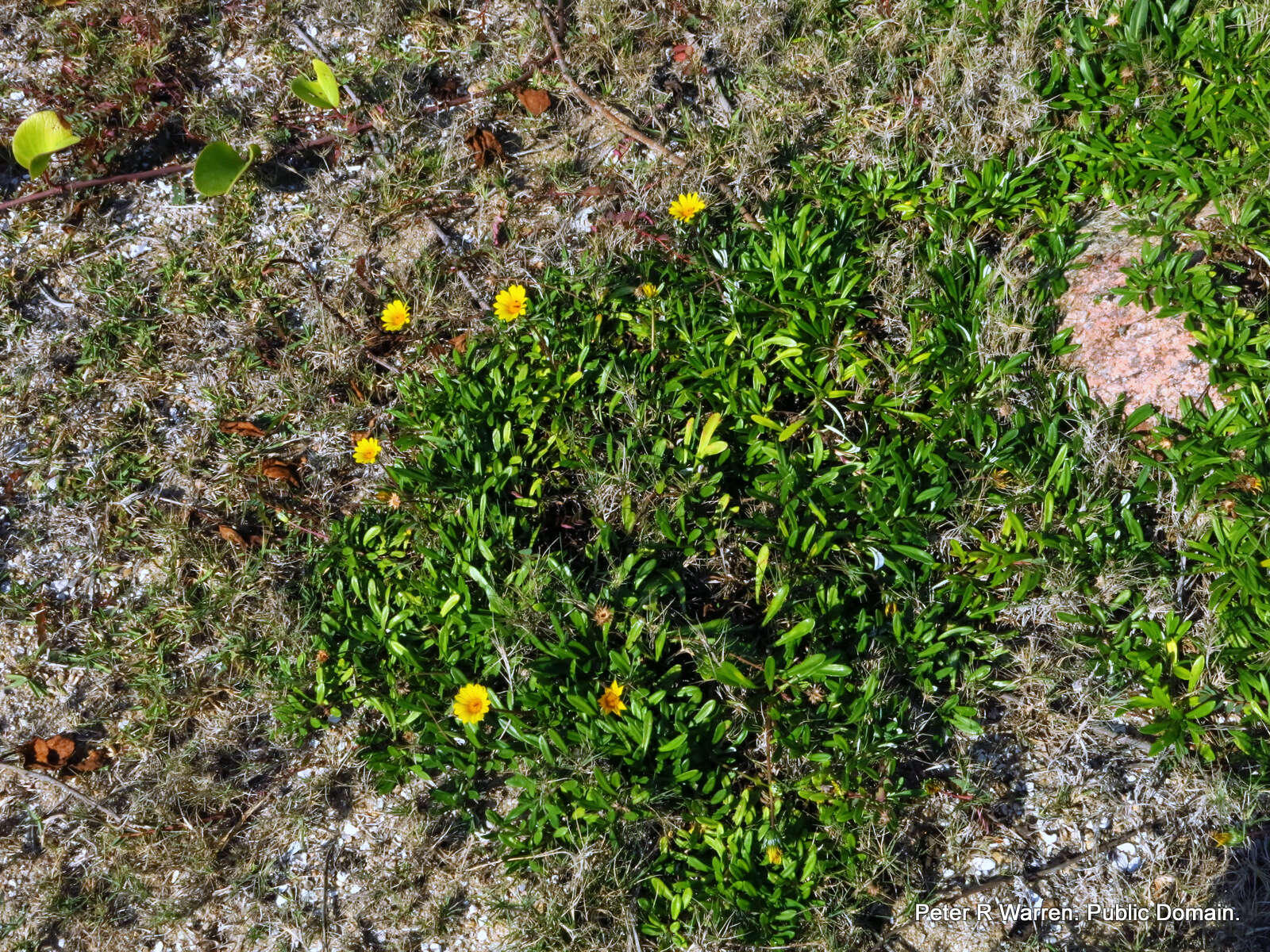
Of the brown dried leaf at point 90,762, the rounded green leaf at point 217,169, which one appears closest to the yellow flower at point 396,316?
the rounded green leaf at point 217,169

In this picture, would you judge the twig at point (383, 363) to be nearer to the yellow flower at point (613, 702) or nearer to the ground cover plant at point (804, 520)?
the ground cover plant at point (804, 520)

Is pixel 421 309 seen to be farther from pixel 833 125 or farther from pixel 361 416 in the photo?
pixel 833 125

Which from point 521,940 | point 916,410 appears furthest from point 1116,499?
point 521,940

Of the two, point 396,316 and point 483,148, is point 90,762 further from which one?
point 483,148

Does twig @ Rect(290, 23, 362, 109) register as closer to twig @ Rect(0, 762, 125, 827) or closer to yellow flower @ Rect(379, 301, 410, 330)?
yellow flower @ Rect(379, 301, 410, 330)

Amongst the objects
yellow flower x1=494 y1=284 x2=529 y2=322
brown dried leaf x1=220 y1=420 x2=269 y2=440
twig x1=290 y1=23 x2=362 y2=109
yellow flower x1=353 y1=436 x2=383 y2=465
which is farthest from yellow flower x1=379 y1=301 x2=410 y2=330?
twig x1=290 y1=23 x2=362 y2=109

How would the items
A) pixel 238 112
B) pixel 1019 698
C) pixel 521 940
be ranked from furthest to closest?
pixel 238 112
pixel 1019 698
pixel 521 940

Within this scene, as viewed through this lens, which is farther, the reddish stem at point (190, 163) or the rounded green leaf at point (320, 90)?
the reddish stem at point (190, 163)
